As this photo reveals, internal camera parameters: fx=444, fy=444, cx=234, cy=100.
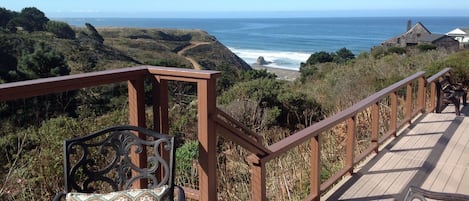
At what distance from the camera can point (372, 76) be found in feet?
38.6

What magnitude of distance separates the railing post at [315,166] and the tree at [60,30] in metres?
35.6

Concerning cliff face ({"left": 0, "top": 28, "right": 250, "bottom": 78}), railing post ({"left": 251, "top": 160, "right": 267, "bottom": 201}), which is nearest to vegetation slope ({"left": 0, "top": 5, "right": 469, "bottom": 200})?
railing post ({"left": 251, "top": 160, "right": 267, "bottom": 201})

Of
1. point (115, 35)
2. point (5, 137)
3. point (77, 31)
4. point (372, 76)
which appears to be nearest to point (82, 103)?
point (5, 137)

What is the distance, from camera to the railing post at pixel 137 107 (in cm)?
262

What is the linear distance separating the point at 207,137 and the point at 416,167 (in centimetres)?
291

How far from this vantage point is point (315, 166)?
3340 millimetres

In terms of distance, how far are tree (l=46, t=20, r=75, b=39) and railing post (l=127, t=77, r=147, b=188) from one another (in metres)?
35.7

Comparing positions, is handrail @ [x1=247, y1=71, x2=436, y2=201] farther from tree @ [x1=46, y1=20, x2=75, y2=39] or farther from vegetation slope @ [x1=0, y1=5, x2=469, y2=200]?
tree @ [x1=46, y1=20, x2=75, y2=39]

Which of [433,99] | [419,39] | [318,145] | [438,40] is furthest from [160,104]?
[419,39]

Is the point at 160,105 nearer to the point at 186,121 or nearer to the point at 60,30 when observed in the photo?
the point at 186,121

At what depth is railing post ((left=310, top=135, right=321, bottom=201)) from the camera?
3.29m

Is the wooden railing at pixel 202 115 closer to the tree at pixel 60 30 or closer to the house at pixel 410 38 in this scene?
the tree at pixel 60 30

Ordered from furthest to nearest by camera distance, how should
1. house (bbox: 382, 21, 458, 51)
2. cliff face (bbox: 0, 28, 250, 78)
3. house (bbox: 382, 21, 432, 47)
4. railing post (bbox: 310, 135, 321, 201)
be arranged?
house (bbox: 382, 21, 432, 47), house (bbox: 382, 21, 458, 51), cliff face (bbox: 0, 28, 250, 78), railing post (bbox: 310, 135, 321, 201)

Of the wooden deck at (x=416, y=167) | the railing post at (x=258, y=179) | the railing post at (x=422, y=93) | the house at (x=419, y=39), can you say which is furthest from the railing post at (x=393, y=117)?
the house at (x=419, y=39)
